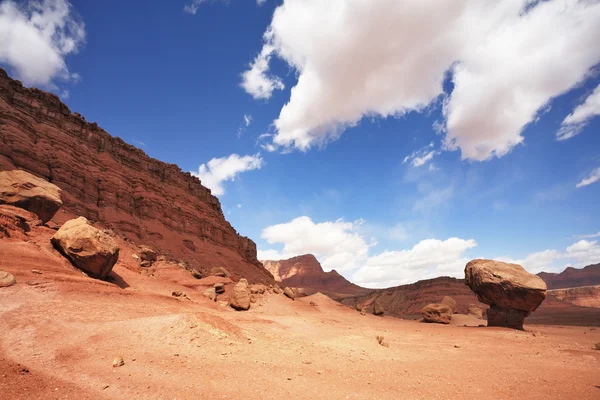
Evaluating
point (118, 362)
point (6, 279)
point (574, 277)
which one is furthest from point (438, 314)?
point (574, 277)

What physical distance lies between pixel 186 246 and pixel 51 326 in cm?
4506

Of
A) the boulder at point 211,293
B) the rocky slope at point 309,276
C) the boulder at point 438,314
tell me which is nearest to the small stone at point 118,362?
the boulder at point 211,293

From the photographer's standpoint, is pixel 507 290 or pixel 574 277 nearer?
pixel 507 290

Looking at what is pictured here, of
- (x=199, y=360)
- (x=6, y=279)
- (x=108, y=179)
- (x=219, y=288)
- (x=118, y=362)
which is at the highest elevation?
(x=108, y=179)

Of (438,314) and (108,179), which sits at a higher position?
(108,179)

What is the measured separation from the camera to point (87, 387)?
541 centimetres

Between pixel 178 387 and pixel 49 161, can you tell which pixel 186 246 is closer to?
pixel 49 161

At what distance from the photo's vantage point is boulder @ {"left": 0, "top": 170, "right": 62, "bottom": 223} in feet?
53.9

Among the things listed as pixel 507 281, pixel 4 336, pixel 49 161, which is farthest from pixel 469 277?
pixel 49 161

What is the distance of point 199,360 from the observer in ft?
24.5

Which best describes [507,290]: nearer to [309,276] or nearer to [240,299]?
[240,299]

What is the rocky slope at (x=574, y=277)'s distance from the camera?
400ft

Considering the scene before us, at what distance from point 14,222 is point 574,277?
596 ft

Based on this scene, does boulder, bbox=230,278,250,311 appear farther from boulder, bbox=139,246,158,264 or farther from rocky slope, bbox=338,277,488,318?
rocky slope, bbox=338,277,488,318
